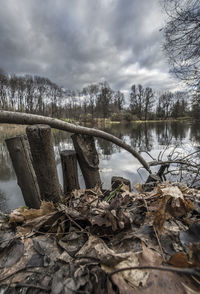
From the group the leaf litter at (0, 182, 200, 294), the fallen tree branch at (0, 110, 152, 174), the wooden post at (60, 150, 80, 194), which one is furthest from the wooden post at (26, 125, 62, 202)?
the leaf litter at (0, 182, 200, 294)

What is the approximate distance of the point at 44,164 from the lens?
1548mm

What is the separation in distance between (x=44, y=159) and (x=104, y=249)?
121 centimetres

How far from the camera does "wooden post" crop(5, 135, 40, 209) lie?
1.73 metres

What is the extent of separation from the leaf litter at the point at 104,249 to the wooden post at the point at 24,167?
93 centimetres

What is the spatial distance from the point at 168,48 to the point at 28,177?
6.44 meters

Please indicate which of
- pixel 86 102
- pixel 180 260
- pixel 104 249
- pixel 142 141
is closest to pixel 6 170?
pixel 104 249

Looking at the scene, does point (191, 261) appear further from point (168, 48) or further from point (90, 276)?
point (168, 48)

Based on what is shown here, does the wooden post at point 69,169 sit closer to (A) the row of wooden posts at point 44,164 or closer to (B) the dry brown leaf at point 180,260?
(A) the row of wooden posts at point 44,164

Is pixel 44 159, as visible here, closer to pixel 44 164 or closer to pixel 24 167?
pixel 44 164

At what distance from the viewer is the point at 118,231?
2.25 ft

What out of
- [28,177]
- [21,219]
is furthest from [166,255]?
[28,177]

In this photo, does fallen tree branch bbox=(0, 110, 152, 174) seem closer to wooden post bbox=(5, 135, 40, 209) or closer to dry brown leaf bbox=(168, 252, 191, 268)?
wooden post bbox=(5, 135, 40, 209)

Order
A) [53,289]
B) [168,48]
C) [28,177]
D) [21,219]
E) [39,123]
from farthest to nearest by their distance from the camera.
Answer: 1. [168,48]
2. [28,177]
3. [39,123]
4. [21,219]
5. [53,289]

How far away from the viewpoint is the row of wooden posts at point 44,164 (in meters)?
1.48
